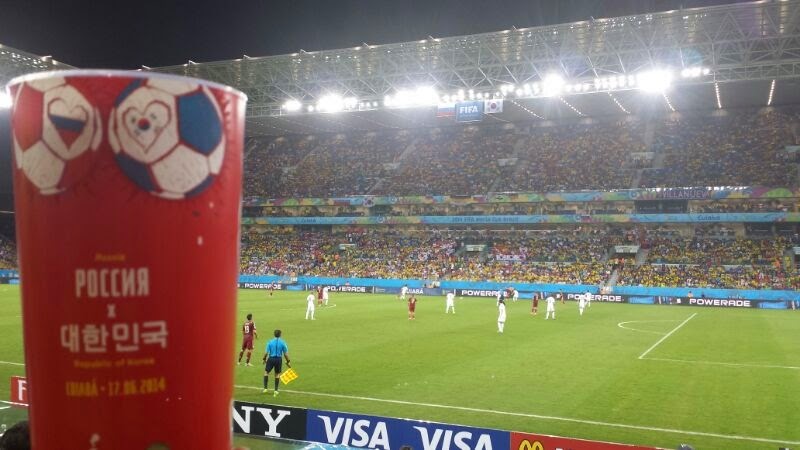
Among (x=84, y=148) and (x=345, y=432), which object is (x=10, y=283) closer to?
(x=345, y=432)

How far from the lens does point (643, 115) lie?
58125mm

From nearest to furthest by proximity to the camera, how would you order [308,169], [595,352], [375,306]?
[595,352], [375,306], [308,169]

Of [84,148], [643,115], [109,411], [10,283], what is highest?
[643,115]

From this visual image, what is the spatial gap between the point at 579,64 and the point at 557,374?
97.7 feet

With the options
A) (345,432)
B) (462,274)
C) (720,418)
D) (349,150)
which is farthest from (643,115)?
(345,432)

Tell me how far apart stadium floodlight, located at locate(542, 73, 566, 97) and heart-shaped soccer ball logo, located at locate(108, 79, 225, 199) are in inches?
1682

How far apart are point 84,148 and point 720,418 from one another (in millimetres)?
14404

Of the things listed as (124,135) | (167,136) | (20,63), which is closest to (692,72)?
(167,136)

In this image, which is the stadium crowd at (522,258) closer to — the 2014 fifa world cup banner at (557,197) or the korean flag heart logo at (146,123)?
the 2014 fifa world cup banner at (557,197)

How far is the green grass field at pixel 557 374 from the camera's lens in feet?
42.9

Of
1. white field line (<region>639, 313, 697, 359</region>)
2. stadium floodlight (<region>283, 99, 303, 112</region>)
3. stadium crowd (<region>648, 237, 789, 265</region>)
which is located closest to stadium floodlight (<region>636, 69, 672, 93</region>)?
white field line (<region>639, 313, 697, 359</region>)

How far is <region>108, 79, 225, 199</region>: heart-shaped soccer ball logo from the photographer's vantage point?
2.05m

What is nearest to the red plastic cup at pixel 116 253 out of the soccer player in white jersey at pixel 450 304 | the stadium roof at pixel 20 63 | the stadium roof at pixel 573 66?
the soccer player in white jersey at pixel 450 304

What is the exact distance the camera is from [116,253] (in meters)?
2.05
